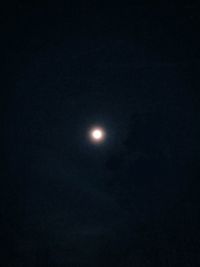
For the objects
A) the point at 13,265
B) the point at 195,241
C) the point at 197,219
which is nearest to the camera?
the point at 13,265

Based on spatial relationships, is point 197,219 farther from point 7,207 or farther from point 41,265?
point 7,207

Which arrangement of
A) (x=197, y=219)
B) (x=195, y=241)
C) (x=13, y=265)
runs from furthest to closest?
(x=197, y=219)
(x=195, y=241)
(x=13, y=265)

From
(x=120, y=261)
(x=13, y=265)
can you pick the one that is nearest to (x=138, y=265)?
(x=120, y=261)

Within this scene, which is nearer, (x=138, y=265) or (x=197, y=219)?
(x=138, y=265)

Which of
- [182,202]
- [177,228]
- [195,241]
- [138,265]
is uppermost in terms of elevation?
[182,202]

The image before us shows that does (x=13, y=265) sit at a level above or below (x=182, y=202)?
below

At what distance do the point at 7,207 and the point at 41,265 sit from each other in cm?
332

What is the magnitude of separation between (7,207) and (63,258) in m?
3.55

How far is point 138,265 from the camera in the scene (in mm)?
11445

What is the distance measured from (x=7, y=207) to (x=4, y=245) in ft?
6.38

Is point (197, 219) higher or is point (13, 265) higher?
point (197, 219)

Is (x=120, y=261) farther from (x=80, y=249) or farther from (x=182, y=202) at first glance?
(x=182, y=202)

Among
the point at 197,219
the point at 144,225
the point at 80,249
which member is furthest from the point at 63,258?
the point at 197,219

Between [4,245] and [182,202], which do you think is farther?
[182,202]
